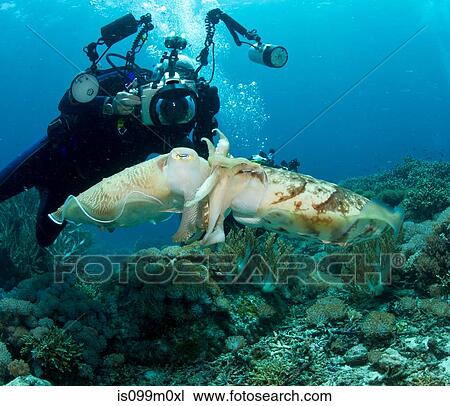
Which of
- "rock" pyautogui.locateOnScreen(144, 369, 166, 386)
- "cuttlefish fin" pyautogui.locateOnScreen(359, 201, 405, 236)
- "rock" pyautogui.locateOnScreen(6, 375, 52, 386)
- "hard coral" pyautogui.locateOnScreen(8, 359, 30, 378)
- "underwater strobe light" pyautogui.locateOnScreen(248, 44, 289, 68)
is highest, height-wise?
"underwater strobe light" pyautogui.locateOnScreen(248, 44, 289, 68)

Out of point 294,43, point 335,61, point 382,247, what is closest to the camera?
point 382,247

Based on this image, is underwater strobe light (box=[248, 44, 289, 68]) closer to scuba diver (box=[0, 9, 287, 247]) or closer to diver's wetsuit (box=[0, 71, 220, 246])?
scuba diver (box=[0, 9, 287, 247])

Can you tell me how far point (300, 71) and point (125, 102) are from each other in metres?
110

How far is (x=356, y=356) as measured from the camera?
3855 millimetres

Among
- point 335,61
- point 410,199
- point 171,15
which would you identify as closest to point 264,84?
point 335,61

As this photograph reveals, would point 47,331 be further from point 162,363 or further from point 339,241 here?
point 339,241

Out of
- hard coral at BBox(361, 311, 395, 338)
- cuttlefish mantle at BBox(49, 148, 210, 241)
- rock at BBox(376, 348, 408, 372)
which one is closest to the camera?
cuttlefish mantle at BBox(49, 148, 210, 241)

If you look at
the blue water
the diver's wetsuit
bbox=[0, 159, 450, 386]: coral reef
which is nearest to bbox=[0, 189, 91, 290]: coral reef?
the diver's wetsuit

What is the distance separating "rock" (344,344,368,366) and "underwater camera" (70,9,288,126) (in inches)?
134

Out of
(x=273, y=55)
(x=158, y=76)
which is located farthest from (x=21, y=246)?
(x=273, y=55)

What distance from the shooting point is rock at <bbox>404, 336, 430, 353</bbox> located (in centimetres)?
376

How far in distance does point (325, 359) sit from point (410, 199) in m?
6.15

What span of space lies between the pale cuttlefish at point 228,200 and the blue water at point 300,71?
316 inches

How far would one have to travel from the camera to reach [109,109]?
5.06 metres
